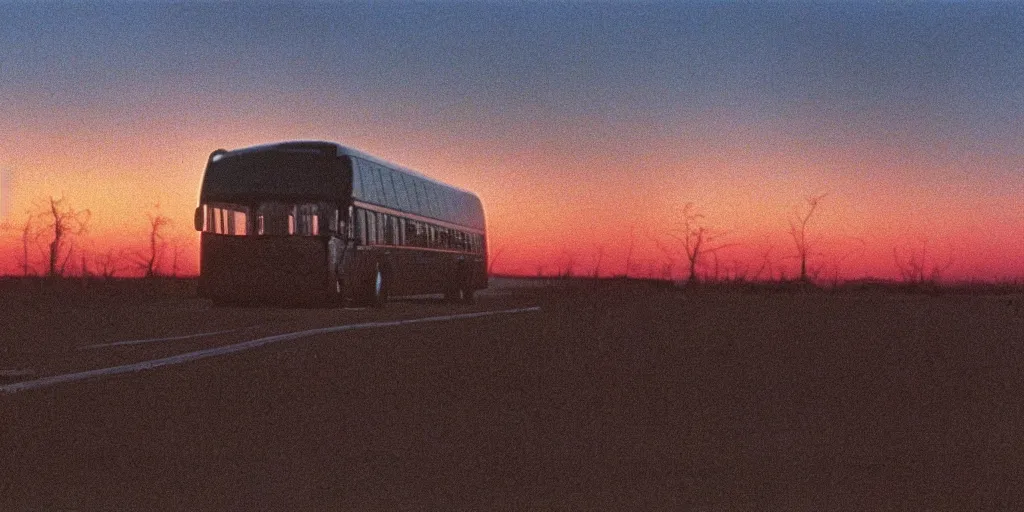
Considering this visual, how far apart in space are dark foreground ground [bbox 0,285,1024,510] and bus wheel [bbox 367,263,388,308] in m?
10.4

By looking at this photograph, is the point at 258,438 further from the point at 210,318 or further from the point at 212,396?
the point at 210,318

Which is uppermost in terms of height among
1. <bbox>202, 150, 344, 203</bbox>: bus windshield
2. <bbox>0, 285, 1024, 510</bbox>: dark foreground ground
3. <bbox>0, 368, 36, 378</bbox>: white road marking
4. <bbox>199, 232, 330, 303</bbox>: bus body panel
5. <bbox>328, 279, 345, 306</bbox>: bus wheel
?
<bbox>202, 150, 344, 203</bbox>: bus windshield

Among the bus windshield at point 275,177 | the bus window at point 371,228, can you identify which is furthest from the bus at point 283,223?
the bus window at point 371,228

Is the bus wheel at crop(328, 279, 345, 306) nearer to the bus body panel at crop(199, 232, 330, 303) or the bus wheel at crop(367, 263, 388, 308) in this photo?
the bus body panel at crop(199, 232, 330, 303)

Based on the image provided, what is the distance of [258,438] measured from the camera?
7184mm

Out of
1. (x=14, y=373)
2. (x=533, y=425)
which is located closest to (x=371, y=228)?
(x=14, y=373)

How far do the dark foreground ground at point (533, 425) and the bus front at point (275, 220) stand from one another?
8688 mm

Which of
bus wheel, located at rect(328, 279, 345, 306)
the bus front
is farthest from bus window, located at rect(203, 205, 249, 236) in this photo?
bus wheel, located at rect(328, 279, 345, 306)

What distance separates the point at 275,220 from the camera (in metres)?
24.0

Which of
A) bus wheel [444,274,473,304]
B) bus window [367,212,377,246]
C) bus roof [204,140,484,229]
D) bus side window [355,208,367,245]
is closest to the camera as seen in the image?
bus roof [204,140,484,229]

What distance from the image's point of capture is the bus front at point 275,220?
23766 millimetres

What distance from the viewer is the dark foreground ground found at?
566 cm

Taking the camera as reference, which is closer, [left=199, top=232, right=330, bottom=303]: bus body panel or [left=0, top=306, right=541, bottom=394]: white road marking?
[left=0, top=306, right=541, bottom=394]: white road marking

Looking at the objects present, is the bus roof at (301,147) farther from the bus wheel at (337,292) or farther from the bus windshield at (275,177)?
the bus wheel at (337,292)
